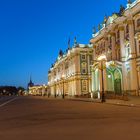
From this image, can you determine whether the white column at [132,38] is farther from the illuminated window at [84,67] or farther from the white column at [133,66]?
the illuminated window at [84,67]

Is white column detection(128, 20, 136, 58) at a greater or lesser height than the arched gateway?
greater

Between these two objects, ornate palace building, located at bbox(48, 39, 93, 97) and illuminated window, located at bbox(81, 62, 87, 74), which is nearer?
ornate palace building, located at bbox(48, 39, 93, 97)

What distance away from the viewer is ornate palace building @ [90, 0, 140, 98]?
2078 inches

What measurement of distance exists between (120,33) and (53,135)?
1975 inches

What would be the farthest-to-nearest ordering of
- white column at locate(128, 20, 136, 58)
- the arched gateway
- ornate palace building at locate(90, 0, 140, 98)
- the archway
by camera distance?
the archway
the arched gateway
white column at locate(128, 20, 136, 58)
ornate palace building at locate(90, 0, 140, 98)

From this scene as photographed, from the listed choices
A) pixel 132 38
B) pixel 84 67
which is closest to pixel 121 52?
pixel 132 38

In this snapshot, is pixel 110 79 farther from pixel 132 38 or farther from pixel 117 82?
pixel 132 38

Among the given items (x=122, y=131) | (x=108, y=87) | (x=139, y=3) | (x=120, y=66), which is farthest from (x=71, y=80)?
(x=122, y=131)

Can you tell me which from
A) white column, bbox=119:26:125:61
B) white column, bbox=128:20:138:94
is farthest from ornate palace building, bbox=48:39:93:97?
white column, bbox=128:20:138:94

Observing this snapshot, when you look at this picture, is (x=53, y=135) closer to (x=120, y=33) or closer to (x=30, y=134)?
(x=30, y=134)

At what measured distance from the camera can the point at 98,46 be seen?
7631 centimetres

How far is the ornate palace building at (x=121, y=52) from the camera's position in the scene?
52.8 m

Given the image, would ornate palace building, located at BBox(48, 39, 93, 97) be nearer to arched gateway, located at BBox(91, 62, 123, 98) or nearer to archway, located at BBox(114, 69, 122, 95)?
arched gateway, located at BBox(91, 62, 123, 98)

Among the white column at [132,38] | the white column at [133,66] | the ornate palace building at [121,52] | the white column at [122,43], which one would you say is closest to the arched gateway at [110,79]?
the ornate palace building at [121,52]
